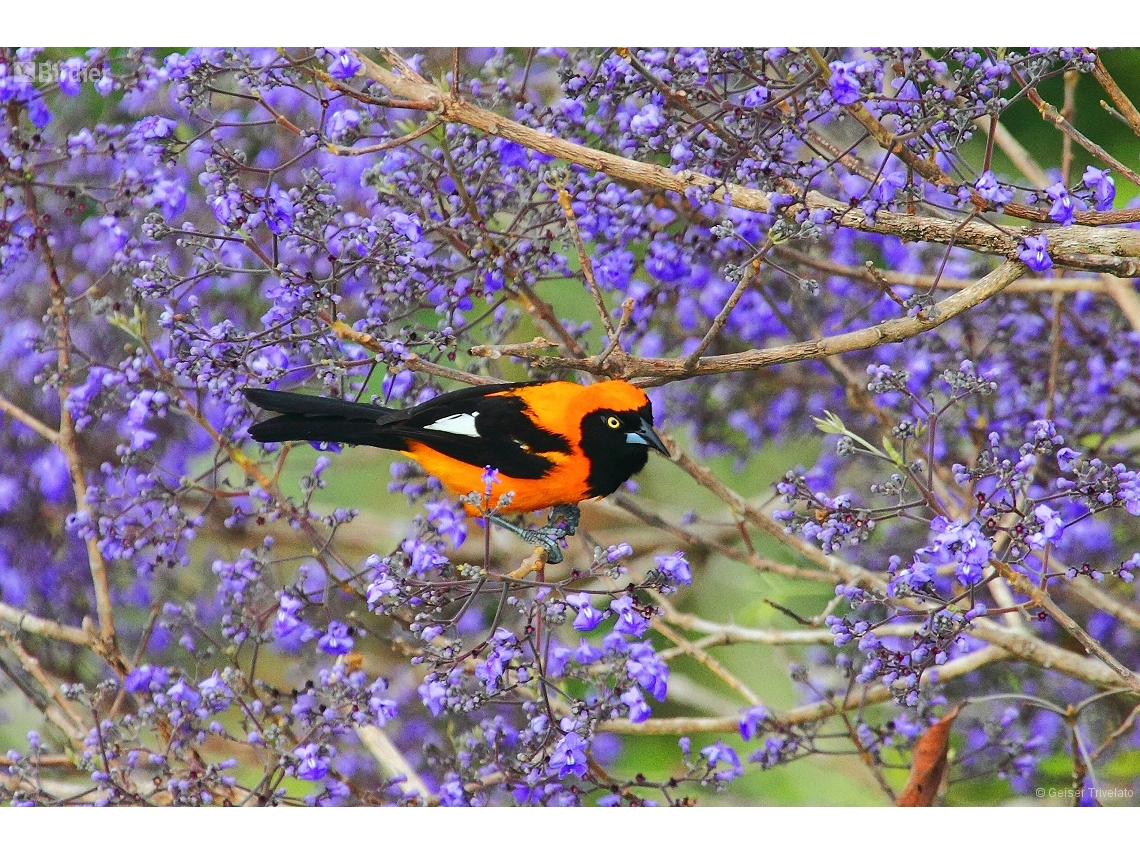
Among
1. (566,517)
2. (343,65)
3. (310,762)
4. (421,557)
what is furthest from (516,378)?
(310,762)

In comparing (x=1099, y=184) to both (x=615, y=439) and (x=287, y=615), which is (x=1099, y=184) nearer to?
(x=615, y=439)

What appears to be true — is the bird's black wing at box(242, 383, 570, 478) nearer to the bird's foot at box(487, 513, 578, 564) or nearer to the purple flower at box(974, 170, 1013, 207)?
the bird's foot at box(487, 513, 578, 564)

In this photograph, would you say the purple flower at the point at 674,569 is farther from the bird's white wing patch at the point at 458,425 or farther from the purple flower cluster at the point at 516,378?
the bird's white wing patch at the point at 458,425

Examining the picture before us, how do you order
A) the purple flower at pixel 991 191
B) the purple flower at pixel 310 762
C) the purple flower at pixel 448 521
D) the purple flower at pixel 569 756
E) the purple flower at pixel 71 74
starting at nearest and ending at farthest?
the purple flower at pixel 991 191 → the purple flower at pixel 569 756 → the purple flower at pixel 310 762 → the purple flower at pixel 448 521 → the purple flower at pixel 71 74

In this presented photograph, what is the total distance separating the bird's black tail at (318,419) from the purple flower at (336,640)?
42cm

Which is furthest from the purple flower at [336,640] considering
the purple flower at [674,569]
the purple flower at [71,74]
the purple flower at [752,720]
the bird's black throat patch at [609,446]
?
the purple flower at [71,74]

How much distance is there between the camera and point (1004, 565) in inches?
86.5

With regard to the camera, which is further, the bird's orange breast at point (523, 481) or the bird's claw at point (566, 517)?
the bird's claw at point (566, 517)

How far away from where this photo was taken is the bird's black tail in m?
2.45

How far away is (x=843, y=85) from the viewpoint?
Answer: 2033 millimetres

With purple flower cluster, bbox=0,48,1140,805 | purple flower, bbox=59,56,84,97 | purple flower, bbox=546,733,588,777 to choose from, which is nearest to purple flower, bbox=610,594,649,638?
purple flower cluster, bbox=0,48,1140,805

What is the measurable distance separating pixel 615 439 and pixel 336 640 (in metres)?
0.77

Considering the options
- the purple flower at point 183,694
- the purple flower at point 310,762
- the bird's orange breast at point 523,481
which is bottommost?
the purple flower at point 310,762

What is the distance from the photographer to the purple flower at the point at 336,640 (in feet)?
8.13
